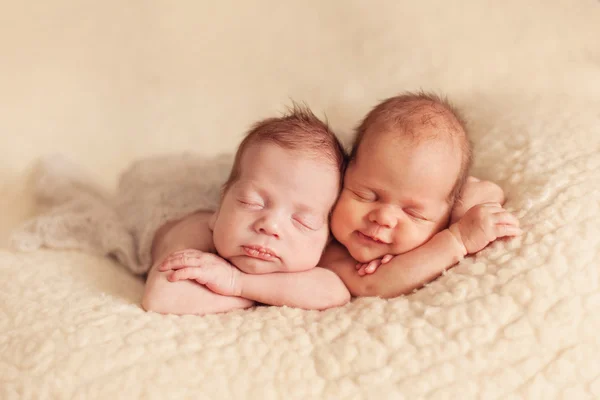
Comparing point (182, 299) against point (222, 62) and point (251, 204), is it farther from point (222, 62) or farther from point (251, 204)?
point (222, 62)

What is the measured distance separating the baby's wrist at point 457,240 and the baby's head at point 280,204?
22cm

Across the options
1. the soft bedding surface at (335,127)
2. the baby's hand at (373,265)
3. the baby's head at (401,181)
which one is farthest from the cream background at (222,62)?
the baby's hand at (373,265)

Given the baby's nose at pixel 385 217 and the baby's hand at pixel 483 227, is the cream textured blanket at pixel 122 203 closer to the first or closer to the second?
the baby's nose at pixel 385 217

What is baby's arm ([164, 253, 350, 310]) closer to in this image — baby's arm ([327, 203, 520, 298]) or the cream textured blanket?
baby's arm ([327, 203, 520, 298])

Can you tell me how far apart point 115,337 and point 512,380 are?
56 centimetres

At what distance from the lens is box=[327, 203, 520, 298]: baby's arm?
990 millimetres

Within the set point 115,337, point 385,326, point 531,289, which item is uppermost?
point 531,289

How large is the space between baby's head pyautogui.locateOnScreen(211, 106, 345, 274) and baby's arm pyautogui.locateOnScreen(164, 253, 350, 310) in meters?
0.02

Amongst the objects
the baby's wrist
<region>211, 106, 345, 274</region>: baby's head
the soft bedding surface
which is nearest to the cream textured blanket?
the soft bedding surface

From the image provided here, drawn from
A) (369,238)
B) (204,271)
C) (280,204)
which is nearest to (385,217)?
(369,238)

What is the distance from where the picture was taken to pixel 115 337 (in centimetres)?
88

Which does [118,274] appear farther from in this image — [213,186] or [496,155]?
[496,155]

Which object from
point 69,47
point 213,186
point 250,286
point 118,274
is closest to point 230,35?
point 69,47

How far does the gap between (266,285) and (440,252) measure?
0.98ft
